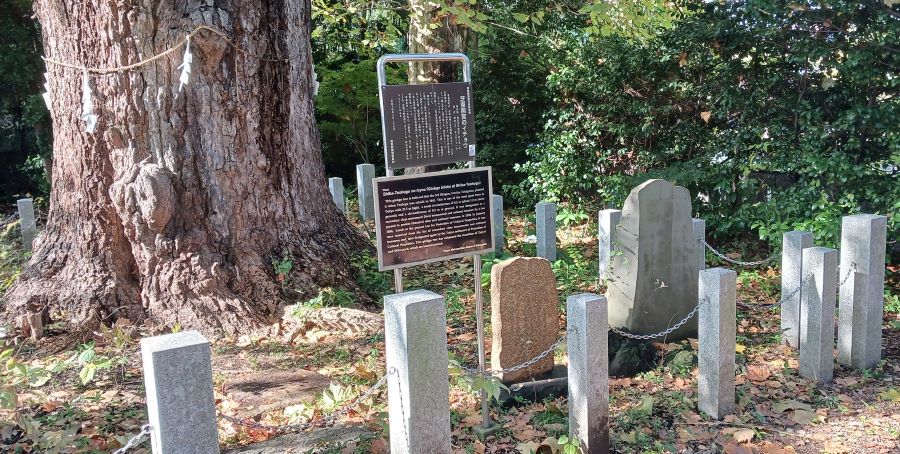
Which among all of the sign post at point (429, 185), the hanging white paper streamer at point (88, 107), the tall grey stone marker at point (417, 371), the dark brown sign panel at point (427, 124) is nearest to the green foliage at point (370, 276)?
the hanging white paper streamer at point (88, 107)

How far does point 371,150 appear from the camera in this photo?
52.6ft

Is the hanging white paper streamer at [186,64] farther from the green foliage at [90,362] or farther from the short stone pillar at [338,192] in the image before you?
the short stone pillar at [338,192]

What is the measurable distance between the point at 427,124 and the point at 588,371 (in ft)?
5.61

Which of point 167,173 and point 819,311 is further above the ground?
point 167,173

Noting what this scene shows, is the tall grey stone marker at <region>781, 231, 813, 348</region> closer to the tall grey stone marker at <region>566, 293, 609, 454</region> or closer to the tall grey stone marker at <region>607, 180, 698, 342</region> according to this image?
the tall grey stone marker at <region>607, 180, 698, 342</region>

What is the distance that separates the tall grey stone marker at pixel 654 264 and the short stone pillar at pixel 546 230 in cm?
246

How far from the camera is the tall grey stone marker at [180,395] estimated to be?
2.74 m

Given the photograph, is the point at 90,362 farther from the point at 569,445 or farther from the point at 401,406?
the point at 569,445

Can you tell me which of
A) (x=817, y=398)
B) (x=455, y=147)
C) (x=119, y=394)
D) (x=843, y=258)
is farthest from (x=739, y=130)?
(x=119, y=394)

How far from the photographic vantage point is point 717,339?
14.9 feet

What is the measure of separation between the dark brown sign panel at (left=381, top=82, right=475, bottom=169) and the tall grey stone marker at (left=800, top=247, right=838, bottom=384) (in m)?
2.71

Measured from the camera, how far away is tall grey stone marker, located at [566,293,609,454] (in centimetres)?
A: 390

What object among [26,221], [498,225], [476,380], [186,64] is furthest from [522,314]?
[26,221]

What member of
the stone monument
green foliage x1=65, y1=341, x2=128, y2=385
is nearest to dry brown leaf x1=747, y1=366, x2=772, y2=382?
the stone monument
